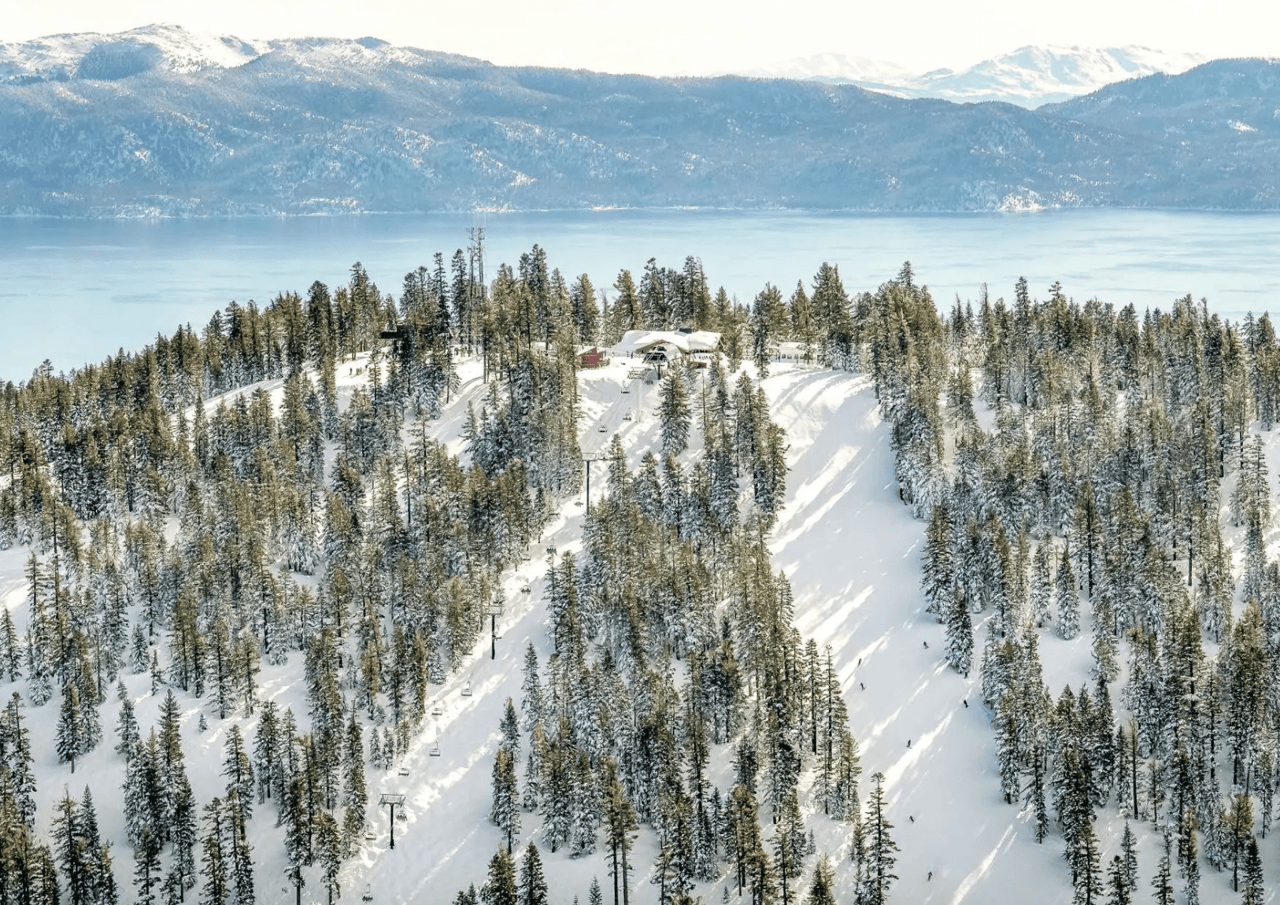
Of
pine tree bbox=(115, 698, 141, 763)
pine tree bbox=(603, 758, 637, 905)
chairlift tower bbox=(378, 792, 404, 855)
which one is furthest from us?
pine tree bbox=(115, 698, 141, 763)

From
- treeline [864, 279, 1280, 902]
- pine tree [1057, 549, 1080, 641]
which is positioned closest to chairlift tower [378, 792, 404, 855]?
treeline [864, 279, 1280, 902]

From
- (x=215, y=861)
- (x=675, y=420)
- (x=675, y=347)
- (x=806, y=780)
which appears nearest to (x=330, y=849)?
(x=215, y=861)

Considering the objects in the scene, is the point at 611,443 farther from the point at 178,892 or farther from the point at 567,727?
the point at 178,892

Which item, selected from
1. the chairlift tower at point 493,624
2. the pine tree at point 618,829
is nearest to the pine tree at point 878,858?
the pine tree at point 618,829

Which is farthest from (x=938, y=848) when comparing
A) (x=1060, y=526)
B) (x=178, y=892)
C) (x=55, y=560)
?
(x=55, y=560)

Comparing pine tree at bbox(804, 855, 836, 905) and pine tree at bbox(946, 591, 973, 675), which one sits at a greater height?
pine tree at bbox(946, 591, 973, 675)

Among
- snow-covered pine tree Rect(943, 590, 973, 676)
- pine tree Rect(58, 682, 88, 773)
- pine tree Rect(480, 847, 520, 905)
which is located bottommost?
pine tree Rect(480, 847, 520, 905)

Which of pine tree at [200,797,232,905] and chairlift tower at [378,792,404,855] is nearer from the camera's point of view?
pine tree at [200,797,232,905]

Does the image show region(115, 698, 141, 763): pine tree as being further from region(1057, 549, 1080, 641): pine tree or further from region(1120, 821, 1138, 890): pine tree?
region(1057, 549, 1080, 641): pine tree
